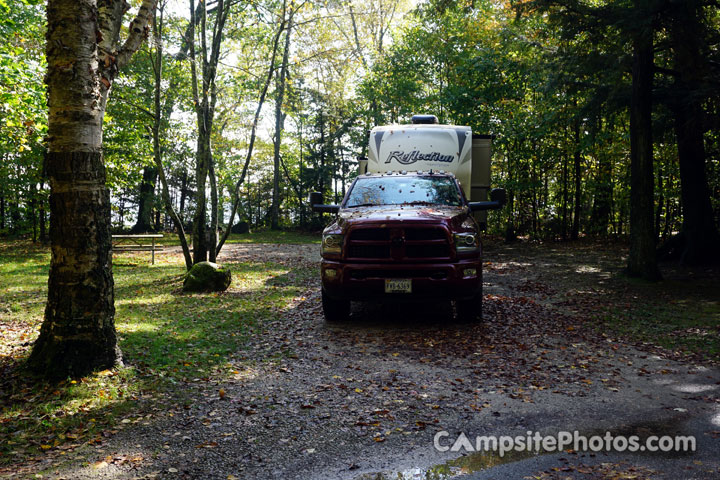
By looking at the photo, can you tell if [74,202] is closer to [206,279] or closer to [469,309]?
[469,309]

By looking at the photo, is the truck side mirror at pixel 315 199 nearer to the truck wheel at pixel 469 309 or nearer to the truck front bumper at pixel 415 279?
the truck front bumper at pixel 415 279

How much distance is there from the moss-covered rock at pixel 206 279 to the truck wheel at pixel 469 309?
5336 millimetres

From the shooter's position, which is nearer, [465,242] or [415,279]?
[415,279]

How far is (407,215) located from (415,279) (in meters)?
0.95

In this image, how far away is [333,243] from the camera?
24.7 feet

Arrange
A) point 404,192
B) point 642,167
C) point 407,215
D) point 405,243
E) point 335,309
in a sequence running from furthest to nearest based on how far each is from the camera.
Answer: point 642,167 < point 404,192 < point 335,309 < point 407,215 < point 405,243

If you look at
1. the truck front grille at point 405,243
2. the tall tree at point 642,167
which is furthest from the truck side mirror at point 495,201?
the tall tree at point 642,167

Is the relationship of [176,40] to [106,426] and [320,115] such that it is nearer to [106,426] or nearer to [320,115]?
[320,115]

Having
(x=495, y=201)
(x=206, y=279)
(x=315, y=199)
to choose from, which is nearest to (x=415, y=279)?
(x=495, y=201)

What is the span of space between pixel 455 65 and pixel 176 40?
1237 centimetres

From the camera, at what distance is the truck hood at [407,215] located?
7255 mm

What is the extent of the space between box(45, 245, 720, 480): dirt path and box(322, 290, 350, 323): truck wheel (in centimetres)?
20

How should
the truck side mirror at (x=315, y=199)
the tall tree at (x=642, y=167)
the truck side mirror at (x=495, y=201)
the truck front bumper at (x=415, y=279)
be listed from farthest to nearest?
1. the tall tree at (x=642, y=167)
2. the truck side mirror at (x=315, y=199)
3. the truck side mirror at (x=495, y=201)
4. the truck front bumper at (x=415, y=279)

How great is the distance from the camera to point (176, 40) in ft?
59.4
